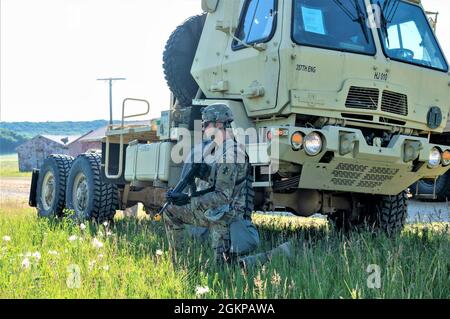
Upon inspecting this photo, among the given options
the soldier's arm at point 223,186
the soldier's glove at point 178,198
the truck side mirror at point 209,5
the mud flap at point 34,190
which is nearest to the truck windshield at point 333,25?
the truck side mirror at point 209,5

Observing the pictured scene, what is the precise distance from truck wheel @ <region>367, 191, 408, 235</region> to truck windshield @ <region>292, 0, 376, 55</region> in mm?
1946

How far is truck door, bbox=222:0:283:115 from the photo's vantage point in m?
5.89

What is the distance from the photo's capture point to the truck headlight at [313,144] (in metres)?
5.62

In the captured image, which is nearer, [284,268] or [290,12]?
[284,268]

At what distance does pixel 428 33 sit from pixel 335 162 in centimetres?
204

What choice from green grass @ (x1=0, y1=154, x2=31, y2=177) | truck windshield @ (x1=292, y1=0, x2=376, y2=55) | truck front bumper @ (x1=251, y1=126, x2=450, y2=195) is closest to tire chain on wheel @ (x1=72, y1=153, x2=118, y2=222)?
truck front bumper @ (x1=251, y1=126, x2=450, y2=195)

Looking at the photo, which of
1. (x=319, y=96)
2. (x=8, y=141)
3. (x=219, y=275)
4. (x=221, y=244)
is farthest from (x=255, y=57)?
(x=8, y=141)

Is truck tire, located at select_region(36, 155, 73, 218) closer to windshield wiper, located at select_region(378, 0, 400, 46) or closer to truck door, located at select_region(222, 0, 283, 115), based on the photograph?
truck door, located at select_region(222, 0, 283, 115)

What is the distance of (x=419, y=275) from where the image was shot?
14.5 ft

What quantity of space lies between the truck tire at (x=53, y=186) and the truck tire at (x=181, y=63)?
2.90 meters

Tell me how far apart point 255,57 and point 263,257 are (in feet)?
6.94

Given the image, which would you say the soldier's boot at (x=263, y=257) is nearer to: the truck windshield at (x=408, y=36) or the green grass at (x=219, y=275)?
the green grass at (x=219, y=275)
